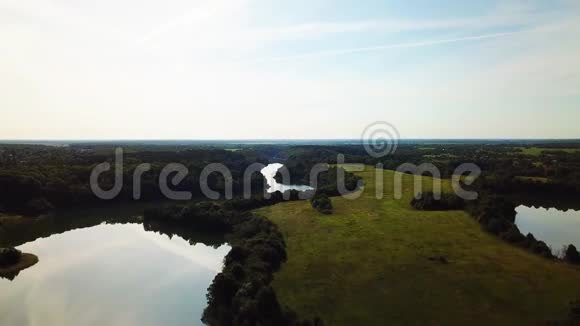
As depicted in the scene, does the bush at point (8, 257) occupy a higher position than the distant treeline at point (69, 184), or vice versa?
the distant treeline at point (69, 184)

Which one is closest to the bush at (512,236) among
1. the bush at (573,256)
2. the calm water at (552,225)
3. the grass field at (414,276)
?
the grass field at (414,276)

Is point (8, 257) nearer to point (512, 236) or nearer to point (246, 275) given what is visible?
point (246, 275)

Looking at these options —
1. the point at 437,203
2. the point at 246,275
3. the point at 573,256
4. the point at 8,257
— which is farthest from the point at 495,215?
the point at 8,257

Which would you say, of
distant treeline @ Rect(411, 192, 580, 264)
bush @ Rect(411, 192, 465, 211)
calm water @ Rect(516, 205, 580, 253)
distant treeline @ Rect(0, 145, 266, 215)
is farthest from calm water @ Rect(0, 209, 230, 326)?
calm water @ Rect(516, 205, 580, 253)

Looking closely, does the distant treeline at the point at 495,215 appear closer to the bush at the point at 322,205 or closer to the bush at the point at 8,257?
the bush at the point at 322,205

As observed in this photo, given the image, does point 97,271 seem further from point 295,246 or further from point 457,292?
point 457,292

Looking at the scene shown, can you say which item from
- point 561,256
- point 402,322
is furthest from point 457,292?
point 561,256
